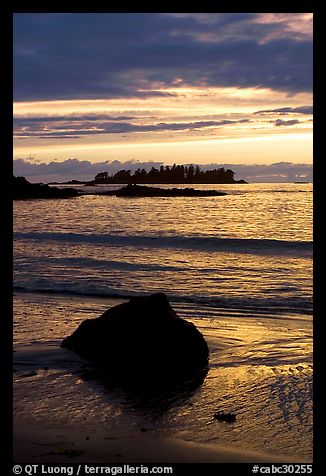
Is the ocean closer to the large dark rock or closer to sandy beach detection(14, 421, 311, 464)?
sandy beach detection(14, 421, 311, 464)

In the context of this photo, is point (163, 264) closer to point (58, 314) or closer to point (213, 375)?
point (58, 314)

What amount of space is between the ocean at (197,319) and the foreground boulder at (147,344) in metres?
0.32

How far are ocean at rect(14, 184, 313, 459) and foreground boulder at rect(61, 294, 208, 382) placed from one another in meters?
0.32

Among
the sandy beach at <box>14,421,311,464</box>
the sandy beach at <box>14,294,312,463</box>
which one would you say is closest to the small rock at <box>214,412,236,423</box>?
the sandy beach at <box>14,294,312,463</box>

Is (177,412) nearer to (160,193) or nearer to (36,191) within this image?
(36,191)

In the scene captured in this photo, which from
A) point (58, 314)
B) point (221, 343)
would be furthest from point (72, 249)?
point (221, 343)

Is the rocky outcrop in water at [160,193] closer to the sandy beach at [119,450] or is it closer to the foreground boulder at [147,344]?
the foreground boulder at [147,344]

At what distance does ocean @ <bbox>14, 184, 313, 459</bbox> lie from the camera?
17.6 ft

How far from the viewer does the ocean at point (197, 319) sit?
5367 mm

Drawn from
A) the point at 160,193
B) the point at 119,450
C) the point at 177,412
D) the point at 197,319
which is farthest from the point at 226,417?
the point at 160,193

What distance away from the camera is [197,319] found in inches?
433

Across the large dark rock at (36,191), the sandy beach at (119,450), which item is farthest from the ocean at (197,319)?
the large dark rock at (36,191)

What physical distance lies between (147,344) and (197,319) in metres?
3.84

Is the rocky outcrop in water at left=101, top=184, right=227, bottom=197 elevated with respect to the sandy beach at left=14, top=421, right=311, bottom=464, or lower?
elevated
